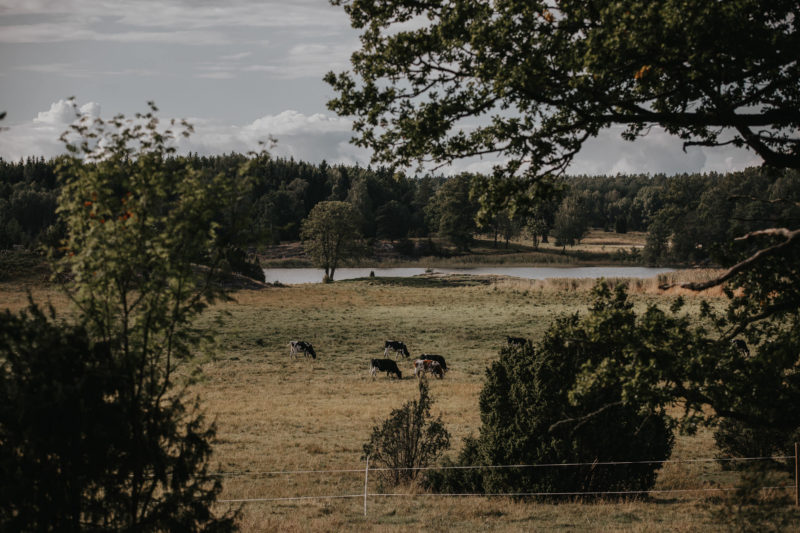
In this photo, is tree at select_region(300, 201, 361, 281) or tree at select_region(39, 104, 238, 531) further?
tree at select_region(300, 201, 361, 281)

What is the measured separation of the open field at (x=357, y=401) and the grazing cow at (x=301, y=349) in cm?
78

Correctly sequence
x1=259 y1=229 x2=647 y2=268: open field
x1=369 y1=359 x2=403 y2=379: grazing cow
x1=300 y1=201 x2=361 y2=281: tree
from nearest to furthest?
1. x1=369 y1=359 x2=403 y2=379: grazing cow
2. x1=300 y1=201 x2=361 y2=281: tree
3. x1=259 y1=229 x2=647 y2=268: open field

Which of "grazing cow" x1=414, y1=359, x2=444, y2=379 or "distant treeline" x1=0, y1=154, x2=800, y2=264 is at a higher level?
"distant treeline" x1=0, y1=154, x2=800, y2=264

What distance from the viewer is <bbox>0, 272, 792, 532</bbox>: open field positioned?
13453mm

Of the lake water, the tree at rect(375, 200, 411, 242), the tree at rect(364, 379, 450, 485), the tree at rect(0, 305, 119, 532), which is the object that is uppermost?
the tree at rect(375, 200, 411, 242)

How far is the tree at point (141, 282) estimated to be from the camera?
283 inches

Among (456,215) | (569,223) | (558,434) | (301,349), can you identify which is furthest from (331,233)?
(558,434)

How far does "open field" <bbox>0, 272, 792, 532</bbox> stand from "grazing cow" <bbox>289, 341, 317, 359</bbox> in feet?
2.56

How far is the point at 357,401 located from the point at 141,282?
22.1 meters

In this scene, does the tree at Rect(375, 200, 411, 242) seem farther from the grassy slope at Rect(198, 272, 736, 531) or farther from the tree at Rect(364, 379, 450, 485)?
the tree at Rect(364, 379, 450, 485)

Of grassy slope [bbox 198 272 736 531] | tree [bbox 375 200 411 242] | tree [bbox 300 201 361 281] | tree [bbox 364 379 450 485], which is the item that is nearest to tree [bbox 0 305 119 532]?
grassy slope [bbox 198 272 736 531]

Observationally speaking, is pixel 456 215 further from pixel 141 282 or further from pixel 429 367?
pixel 141 282

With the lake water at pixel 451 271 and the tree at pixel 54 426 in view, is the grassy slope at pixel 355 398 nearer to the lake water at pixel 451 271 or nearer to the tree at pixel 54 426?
the tree at pixel 54 426

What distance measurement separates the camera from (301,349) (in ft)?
129
